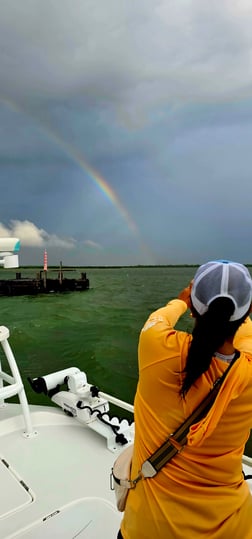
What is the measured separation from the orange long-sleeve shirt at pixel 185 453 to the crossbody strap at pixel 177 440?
0.01 meters

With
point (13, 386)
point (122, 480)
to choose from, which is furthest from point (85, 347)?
point (122, 480)

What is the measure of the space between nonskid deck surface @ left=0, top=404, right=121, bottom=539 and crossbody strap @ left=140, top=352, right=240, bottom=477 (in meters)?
1.05

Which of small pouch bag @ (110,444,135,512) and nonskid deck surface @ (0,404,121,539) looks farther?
nonskid deck surface @ (0,404,121,539)

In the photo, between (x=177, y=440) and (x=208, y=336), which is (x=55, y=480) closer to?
(x=177, y=440)

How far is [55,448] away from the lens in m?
2.45

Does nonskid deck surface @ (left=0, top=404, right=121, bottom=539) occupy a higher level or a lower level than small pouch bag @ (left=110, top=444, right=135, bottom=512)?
lower

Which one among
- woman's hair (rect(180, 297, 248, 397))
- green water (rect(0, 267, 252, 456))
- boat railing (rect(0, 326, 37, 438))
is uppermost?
woman's hair (rect(180, 297, 248, 397))

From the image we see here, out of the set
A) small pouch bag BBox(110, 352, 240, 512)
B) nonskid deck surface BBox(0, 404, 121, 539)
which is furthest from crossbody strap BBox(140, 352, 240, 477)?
nonskid deck surface BBox(0, 404, 121, 539)

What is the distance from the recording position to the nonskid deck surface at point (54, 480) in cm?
180

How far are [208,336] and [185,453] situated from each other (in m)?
0.34

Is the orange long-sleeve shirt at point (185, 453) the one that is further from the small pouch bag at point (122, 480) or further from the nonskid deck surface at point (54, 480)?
the nonskid deck surface at point (54, 480)

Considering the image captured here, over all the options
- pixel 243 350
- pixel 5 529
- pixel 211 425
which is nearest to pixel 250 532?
pixel 211 425

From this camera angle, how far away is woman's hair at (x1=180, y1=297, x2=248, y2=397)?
2.92 ft

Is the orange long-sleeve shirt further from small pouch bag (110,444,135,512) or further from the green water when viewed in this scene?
the green water
